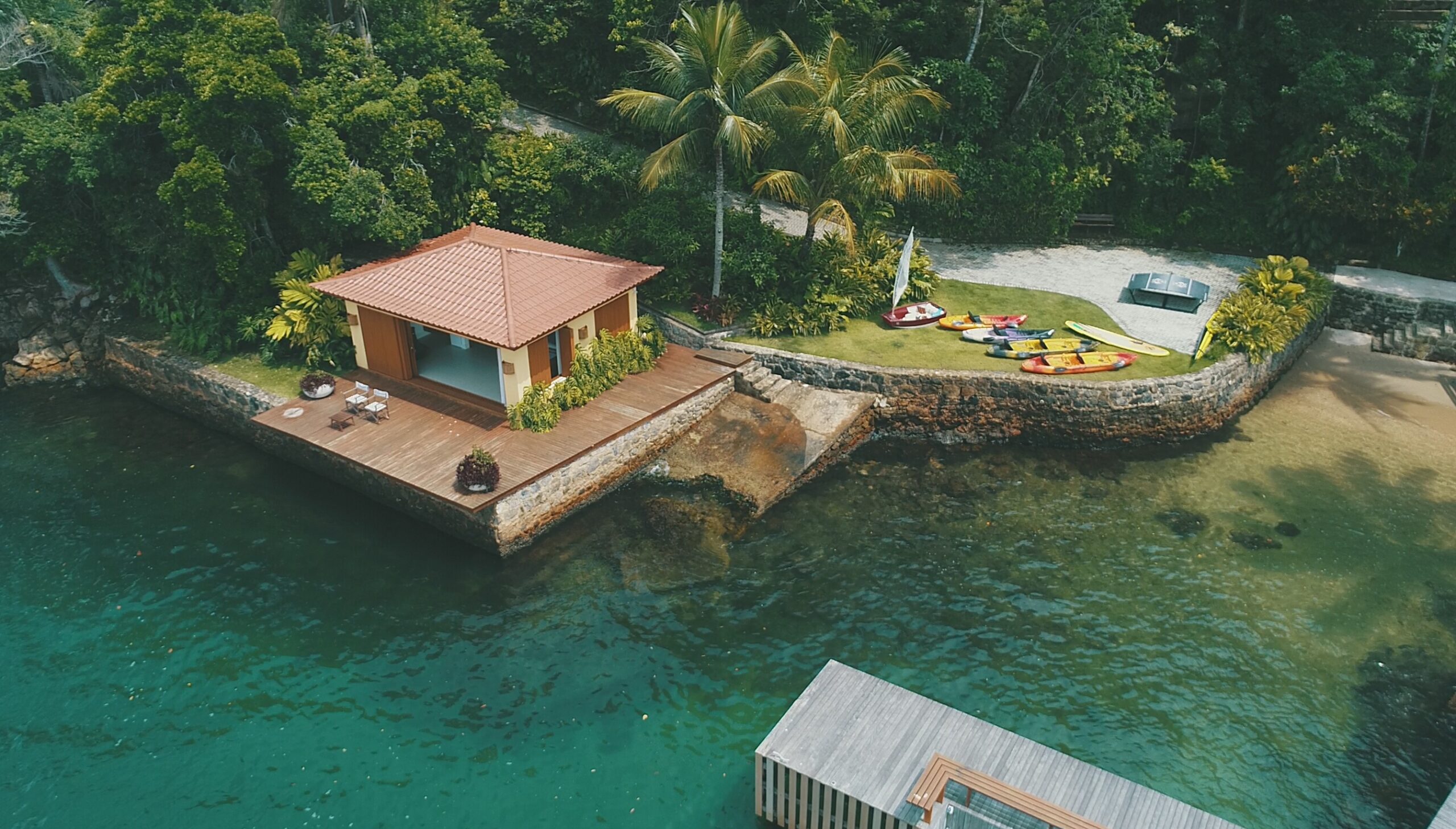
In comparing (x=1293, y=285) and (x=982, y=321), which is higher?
(x=1293, y=285)

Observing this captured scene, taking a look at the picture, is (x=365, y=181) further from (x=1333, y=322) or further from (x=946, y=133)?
(x=1333, y=322)

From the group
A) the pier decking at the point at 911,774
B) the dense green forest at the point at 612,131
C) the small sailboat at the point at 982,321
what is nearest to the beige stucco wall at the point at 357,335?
the dense green forest at the point at 612,131

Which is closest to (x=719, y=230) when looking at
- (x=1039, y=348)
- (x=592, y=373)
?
(x=592, y=373)

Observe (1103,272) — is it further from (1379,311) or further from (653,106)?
(653,106)

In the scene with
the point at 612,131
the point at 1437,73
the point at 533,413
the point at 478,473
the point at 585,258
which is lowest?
the point at 478,473

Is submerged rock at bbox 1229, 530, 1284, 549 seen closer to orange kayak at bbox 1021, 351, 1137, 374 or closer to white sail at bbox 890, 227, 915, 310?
orange kayak at bbox 1021, 351, 1137, 374
